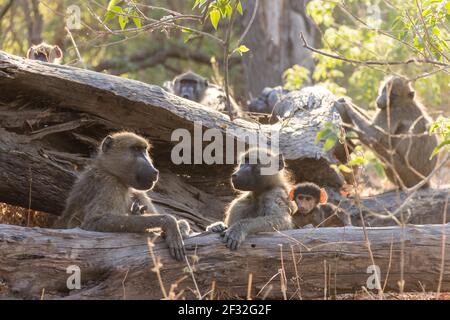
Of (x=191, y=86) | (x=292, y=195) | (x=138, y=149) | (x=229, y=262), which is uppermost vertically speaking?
(x=191, y=86)

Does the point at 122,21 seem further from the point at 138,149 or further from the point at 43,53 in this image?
the point at 43,53

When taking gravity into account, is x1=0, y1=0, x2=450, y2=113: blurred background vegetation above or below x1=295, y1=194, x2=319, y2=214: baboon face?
above

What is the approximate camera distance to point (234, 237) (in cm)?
495

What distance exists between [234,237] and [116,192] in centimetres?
109

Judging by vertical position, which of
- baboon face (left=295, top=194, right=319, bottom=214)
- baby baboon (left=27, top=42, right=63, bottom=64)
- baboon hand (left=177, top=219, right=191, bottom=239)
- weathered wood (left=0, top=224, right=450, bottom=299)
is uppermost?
baby baboon (left=27, top=42, right=63, bottom=64)

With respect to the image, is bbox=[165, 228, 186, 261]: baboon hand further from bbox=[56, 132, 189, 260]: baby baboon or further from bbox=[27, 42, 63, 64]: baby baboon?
bbox=[27, 42, 63, 64]: baby baboon

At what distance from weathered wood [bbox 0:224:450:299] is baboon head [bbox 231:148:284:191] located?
2.96 ft

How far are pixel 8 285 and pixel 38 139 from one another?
217 centimetres

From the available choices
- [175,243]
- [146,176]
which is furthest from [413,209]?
[175,243]

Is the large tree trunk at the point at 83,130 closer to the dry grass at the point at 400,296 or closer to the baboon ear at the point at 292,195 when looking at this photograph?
the baboon ear at the point at 292,195

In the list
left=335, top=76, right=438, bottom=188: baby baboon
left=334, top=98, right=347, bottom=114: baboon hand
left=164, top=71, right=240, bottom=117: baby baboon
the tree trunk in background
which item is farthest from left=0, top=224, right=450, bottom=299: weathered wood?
the tree trunk in background

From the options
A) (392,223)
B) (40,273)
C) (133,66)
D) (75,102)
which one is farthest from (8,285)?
(133,66)

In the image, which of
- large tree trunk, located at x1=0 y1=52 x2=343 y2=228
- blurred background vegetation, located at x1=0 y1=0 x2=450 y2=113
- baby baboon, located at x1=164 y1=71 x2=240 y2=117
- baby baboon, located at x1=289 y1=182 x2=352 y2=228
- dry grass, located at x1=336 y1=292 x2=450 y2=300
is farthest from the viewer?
baby baboon, located at x1=164 y1=71 x2=240 y2=117

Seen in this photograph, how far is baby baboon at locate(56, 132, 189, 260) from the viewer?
16.8 ft
